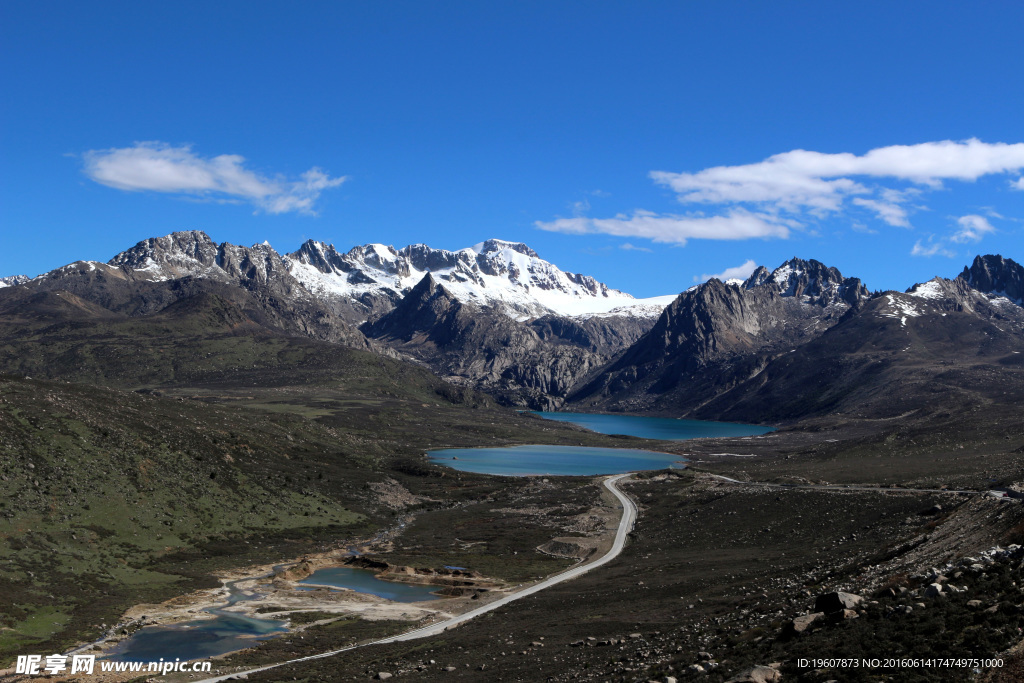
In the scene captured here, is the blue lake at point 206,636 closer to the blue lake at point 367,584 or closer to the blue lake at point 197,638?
the blue lake at point 197,638

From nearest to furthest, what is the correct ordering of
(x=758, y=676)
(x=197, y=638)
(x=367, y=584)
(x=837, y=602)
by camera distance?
1. (x=758, y=676)
2. (x=837, y=602)
3. (x=197, y=638)
4. (x=367, y=584)

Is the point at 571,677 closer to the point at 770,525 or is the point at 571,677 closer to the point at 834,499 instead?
the point at 770,525

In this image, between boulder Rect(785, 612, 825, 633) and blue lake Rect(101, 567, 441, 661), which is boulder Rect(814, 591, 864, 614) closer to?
boulder Rect(785, 612, 825, 633)

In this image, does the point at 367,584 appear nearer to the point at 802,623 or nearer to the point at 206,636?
the point at 206,636

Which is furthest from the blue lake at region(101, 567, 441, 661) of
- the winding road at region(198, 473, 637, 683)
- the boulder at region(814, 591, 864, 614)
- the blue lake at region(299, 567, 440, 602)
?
the boulder at region(814, 591, 864, 614)

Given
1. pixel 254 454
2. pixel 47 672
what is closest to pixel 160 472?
pixel 254 454

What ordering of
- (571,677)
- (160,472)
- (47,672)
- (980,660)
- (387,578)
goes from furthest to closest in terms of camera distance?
(160,472), (387,578), (47,672), (571,677), (980,660)

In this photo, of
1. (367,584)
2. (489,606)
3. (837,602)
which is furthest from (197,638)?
(837,602)
